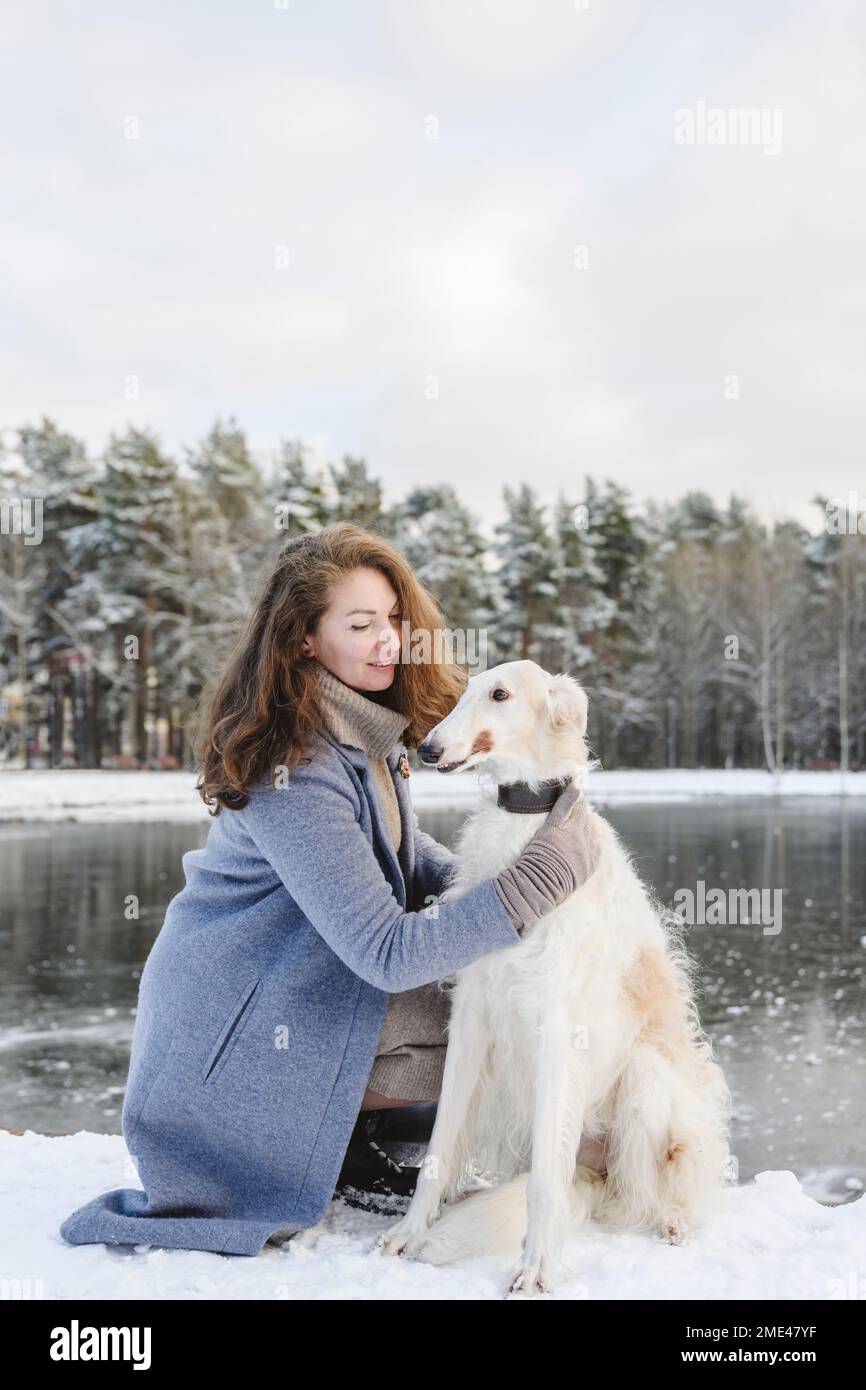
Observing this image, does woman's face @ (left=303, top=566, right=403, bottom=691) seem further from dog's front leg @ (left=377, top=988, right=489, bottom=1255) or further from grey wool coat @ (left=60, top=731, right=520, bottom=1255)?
dog's front leg @ (left=377, top=988, right=489, bottom=1255)

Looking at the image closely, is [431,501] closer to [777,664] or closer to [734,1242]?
[777,664]

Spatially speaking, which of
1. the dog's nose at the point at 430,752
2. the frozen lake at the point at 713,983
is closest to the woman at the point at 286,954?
the dog's nose at the point at 430,752

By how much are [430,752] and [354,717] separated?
39 centimetres

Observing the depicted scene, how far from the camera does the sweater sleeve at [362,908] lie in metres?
2.91

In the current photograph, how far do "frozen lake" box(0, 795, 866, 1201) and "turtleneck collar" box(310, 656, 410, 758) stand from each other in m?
3.26

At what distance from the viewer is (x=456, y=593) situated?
126 ft

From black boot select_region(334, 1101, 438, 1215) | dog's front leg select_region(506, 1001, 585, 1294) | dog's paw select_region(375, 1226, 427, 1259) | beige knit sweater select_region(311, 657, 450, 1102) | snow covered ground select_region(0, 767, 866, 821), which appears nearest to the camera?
dog's front leg select_region(506, 1001, 585, 1294)

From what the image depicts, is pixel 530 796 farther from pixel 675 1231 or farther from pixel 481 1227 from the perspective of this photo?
→ pixel 675 1231

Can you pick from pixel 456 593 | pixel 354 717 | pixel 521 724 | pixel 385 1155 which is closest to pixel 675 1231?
pixel 385 1155

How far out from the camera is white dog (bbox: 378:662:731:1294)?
9.95 ft

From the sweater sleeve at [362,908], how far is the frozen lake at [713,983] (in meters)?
3.11

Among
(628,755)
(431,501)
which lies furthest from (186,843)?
(628,755)

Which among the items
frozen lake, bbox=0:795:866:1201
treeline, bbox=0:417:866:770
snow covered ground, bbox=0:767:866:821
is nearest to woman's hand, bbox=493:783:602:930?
frozen lake, bbox=0:795:866:1201

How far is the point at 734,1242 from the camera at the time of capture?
3.20 m
